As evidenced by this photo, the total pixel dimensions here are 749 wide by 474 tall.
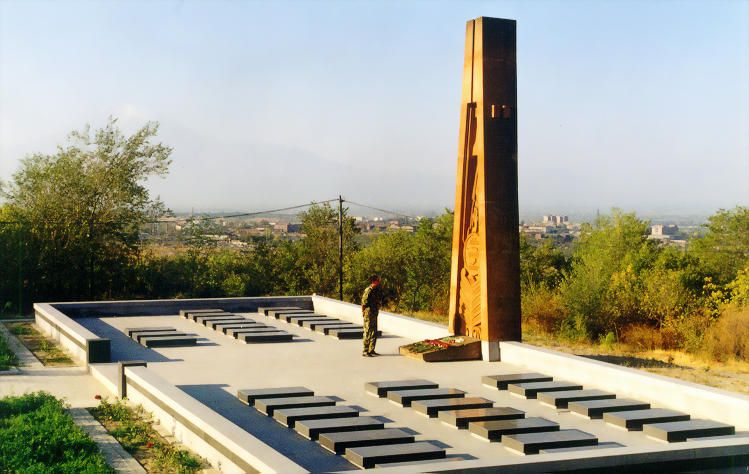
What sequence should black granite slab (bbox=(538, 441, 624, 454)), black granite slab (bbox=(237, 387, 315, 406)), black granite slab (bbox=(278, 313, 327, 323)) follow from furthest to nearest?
black granite slab (bbox=(278, 313, 327, 323))
black granite slab (bbox=(237, 387, 315, 406))
black granite slab (bbox=(538, 441, 624, 454))

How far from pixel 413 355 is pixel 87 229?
13.5 meters

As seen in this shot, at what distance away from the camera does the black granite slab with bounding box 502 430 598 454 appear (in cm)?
787

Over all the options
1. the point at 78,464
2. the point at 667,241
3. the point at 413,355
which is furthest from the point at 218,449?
the point at 667,241

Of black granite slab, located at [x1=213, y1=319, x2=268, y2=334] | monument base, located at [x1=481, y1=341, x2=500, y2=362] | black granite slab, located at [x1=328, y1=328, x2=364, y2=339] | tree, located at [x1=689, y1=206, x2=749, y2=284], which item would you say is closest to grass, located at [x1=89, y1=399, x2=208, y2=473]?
monument base, located at [x1=481, y1=341, x2=500, y2=362]

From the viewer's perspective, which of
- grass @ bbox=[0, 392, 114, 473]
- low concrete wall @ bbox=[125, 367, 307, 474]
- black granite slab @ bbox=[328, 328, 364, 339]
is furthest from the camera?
black granite slab @ bbox=[328, 328, 364, 339]

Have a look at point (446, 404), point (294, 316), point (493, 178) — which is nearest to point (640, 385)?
point (446, 404)

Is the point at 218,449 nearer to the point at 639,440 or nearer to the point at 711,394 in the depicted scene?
the point at 639,440

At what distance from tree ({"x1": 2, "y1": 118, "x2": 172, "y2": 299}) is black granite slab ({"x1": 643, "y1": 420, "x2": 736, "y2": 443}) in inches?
717

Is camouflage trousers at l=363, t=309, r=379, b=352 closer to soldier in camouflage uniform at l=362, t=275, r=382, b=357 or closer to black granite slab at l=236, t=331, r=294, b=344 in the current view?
soldier in camouflage uniform at l=362, t=275, r=382, b=357

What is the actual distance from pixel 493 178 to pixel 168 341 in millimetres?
6169

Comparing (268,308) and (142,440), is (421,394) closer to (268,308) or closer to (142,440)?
(142,440)

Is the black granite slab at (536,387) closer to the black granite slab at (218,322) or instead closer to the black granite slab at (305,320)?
the black granite slab at (305,320)

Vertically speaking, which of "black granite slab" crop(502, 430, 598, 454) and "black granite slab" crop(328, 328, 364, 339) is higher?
"black granite slab" crop(328, 328, 364, 339)

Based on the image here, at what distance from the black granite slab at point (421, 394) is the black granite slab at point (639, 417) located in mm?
1931
